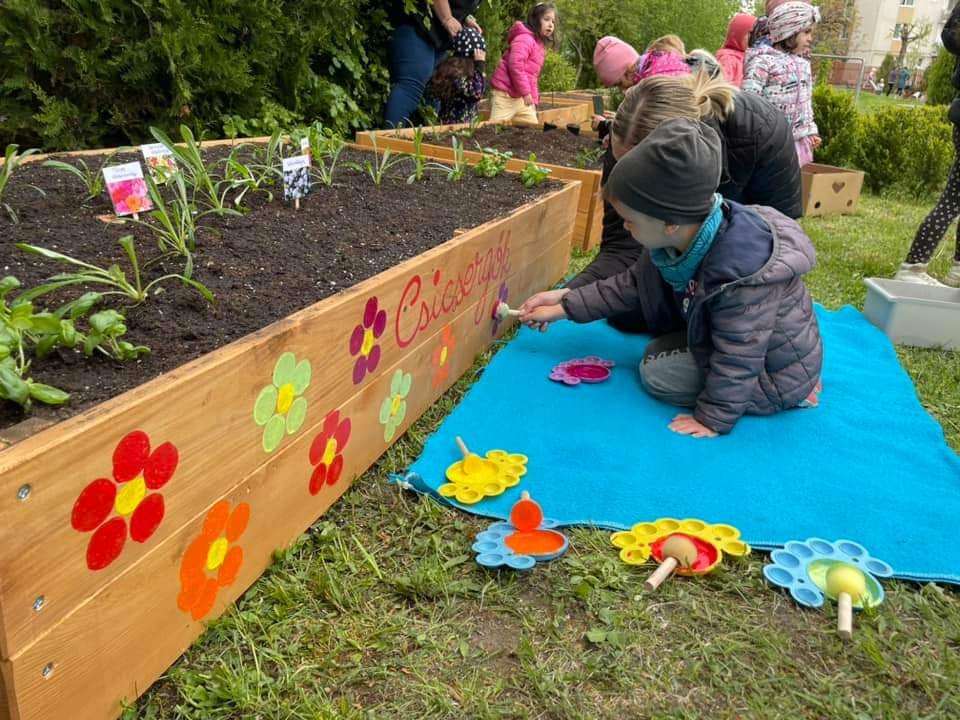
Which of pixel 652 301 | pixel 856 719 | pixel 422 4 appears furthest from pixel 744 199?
pixel 422 4

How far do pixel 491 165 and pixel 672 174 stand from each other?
5.08ft

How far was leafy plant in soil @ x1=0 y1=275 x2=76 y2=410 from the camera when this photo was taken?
3.56ft

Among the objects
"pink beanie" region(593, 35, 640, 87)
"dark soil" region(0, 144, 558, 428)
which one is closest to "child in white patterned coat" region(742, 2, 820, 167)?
"pink beanie" region(593, 35, 640, 87)

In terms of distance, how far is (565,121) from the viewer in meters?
7.46

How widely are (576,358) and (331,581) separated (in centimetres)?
156

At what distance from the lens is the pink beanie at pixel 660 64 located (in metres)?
3.30

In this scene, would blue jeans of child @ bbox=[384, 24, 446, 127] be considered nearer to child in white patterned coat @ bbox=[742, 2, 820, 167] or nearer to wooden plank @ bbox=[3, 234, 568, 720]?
child in white patterned coat @ bbox=[742, 2, 820, 167]

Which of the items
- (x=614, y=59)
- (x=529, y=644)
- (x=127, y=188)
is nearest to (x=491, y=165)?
(x=614, y=59)

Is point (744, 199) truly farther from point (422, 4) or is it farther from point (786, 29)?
point (422, 4)

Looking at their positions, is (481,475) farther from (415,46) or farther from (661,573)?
(415,46)

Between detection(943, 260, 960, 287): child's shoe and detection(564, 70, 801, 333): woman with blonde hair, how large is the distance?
1.58 m

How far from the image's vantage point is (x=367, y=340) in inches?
72.1

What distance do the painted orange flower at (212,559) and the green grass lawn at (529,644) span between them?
0.08 m

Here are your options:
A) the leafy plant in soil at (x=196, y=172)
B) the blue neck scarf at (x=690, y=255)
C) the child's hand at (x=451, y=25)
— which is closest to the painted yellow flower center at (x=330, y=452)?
the leafy plant in soil at (x=196, y=172)
